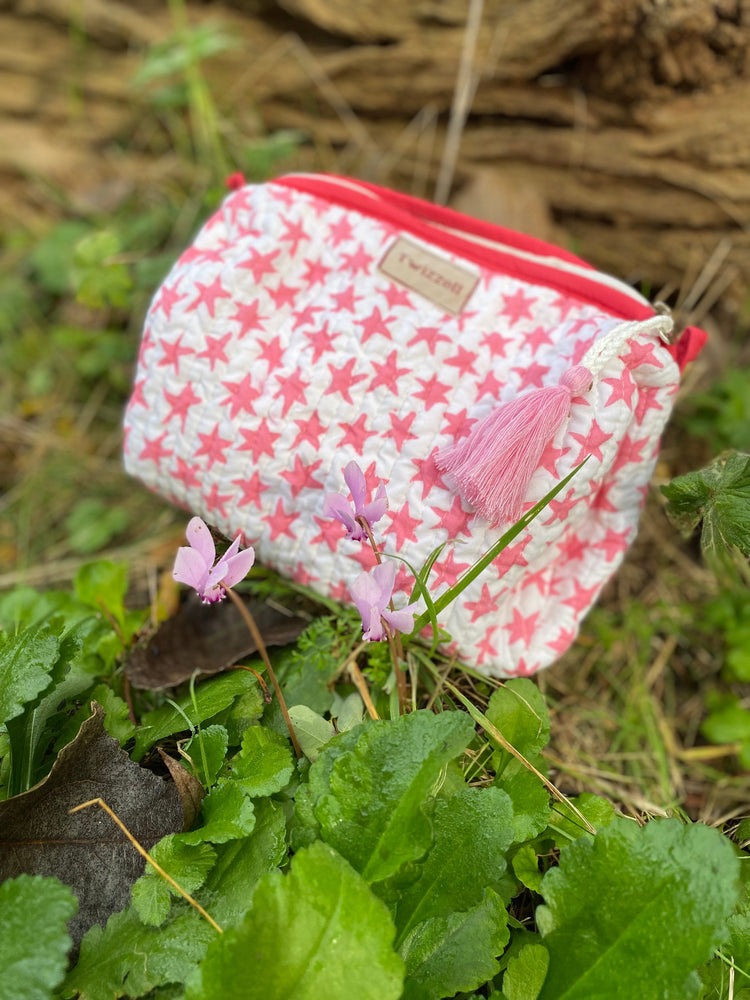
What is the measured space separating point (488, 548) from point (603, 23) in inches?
44.6

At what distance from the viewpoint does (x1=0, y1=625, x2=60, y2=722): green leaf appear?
3.16 feet

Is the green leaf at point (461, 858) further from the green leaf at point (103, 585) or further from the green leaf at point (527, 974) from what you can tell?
the green leaf at point (103, 585)

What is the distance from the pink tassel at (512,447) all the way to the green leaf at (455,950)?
490mm

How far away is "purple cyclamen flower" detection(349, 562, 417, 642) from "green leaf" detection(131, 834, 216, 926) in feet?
1.15

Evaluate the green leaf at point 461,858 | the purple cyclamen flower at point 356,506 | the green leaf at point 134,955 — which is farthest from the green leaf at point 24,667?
the green leaf at point 461,858

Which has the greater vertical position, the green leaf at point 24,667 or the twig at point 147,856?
the green leaf at point 24,667

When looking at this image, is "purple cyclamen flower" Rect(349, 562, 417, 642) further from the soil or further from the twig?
the soil

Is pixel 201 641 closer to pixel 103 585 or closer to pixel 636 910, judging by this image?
pixel 103 585

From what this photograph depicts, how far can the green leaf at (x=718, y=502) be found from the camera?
106cm

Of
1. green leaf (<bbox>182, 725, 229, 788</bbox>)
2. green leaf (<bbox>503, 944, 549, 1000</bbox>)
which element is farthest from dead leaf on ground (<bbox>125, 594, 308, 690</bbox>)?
green leaf (<bbox>503, 944, 549, 1000</bbox>)

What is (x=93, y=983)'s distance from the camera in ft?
2.95

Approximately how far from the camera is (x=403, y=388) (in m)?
1.21

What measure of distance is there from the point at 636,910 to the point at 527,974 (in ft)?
0.51

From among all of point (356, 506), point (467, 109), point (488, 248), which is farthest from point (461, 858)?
point (467, 109)
